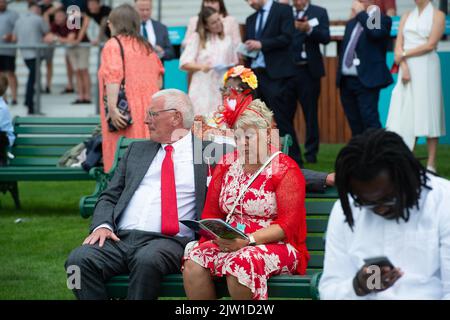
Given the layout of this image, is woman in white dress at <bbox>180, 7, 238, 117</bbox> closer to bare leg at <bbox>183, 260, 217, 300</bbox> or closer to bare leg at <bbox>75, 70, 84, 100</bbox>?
bare leg at <bbox>183, 260, 217, 300</bbox>

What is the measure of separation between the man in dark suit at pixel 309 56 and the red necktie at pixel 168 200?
6.92 m

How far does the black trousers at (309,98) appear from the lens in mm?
14352

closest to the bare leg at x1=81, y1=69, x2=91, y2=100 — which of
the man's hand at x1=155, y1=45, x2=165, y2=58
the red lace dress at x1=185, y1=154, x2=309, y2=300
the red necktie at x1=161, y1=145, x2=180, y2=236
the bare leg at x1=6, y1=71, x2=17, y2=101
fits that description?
the bare leg at x1=6, y1=71, x2=17, y2=101

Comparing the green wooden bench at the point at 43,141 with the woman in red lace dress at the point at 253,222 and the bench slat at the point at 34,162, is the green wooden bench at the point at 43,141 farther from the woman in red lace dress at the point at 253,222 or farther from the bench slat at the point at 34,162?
the woman in red lace dress at the point at 253,222

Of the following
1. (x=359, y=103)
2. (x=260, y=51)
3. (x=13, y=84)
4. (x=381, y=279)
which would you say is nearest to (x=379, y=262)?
(x=381, y=279)

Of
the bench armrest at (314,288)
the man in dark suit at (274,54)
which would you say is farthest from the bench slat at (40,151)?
the bench armrest at (314,288)

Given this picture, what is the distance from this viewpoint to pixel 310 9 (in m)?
14.4

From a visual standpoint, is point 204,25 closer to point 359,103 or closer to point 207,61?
point 207,61

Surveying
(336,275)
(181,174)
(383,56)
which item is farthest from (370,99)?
(336,275)

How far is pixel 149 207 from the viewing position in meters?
7.36

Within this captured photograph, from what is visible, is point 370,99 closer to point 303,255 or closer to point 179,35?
point 179,35

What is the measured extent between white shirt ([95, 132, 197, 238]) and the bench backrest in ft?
17.3

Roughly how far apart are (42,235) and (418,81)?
4.44 meters

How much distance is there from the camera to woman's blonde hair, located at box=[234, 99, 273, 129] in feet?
22.5
